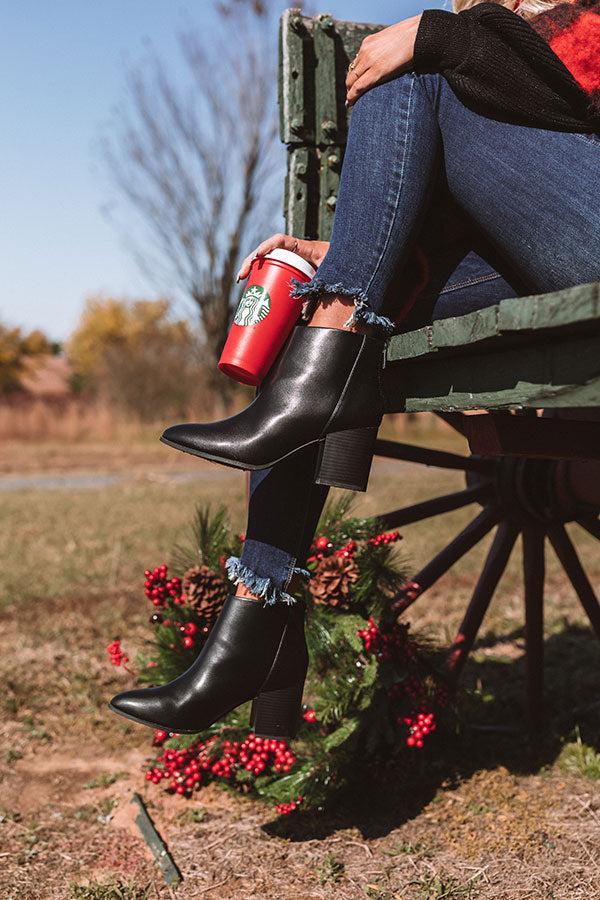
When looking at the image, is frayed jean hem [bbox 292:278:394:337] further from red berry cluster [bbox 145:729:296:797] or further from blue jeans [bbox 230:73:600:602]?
red berry cluster [bbox 145:729:296:797]

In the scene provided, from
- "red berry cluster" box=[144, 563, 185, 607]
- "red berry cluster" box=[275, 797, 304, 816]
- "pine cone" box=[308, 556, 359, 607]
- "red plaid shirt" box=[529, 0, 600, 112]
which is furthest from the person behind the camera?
"red berry cluster" box=[144, 563, 185, 607]

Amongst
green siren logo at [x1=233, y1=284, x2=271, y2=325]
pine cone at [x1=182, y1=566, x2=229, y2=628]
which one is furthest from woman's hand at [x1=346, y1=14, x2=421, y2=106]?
pine cone at [x1=182, y1=566, x2=229, y2=628]

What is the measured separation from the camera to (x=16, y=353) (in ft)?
102

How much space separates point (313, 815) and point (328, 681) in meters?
0.34

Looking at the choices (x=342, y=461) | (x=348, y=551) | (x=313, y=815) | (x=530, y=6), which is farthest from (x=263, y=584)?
(x=530, y=6)

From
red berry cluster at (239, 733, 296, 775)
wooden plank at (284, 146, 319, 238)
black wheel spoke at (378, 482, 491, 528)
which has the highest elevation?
A: wooden plank at (284, 146, 319, 238)

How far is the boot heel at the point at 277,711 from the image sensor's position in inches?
68.1

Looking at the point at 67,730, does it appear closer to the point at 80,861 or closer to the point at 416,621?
the point at 80,861

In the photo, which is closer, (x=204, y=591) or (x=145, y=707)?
(x=145, y=707)

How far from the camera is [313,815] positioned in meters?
2.21

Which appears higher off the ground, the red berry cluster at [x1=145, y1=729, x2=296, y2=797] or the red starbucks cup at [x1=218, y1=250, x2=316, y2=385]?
the red starbucks cup at [x1=218, y1=250, x2=316, y2=385]

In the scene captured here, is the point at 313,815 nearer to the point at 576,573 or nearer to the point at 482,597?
the point at 482,597

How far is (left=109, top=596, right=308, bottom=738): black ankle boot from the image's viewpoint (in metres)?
1.62

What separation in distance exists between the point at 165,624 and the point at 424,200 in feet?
4.38
